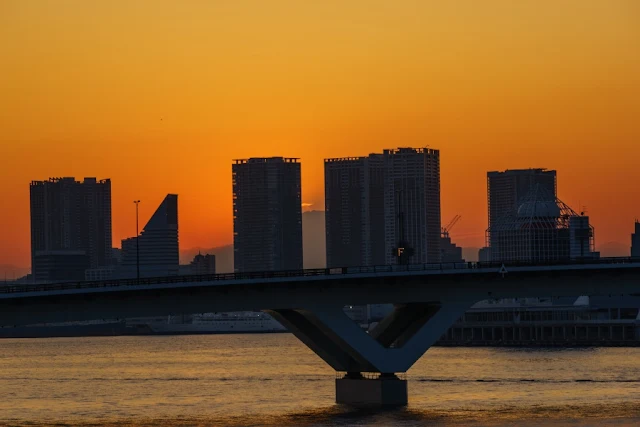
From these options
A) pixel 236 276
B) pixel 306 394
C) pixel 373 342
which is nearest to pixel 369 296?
pixel 373 342

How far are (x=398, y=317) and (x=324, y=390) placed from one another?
70.6ft

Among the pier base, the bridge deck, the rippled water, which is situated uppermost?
the bridge deck

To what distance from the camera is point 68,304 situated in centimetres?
8950

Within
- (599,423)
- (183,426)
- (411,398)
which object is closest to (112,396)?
(411,398)

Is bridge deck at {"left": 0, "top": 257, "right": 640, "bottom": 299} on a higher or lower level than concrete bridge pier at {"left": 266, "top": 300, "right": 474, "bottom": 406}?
higher

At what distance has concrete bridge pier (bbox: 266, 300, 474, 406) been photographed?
99.5 metres

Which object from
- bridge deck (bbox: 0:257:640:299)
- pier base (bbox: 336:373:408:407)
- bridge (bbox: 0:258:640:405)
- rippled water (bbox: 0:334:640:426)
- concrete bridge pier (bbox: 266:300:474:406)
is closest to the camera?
bridge deck (bbox: 0:257:640:299)

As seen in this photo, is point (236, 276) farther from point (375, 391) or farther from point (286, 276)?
point (375, 391)

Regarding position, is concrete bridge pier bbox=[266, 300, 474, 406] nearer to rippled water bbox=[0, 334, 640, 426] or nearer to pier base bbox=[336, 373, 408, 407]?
pier base bbox=[336, 373, 408, 407]

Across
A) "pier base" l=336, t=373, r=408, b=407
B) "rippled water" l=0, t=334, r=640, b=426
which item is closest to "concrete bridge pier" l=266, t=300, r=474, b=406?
"pier base" l=336, t=373, r=408, b=407

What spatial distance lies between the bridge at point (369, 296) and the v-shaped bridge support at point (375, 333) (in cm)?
7

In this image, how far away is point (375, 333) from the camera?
343ft

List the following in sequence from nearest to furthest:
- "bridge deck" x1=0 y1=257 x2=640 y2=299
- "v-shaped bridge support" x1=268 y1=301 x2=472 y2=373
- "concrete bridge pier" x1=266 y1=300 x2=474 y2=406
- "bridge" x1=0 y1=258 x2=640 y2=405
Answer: "bridge deck" x1=0 y1=257 x2=640 y2=299, "bridge" x1=0 y1=258 x2=640 y2=405, "v-shaped bridge support" x1=268 y1=301 x2=472 y2=373, "concrete bridge pier" x1=266 y1=300 x2=474 y2=406

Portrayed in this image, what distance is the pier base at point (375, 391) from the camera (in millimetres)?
101062
